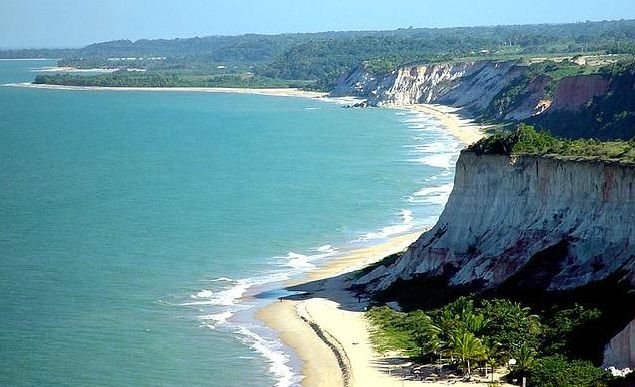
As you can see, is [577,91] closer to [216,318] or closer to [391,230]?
[391,230]

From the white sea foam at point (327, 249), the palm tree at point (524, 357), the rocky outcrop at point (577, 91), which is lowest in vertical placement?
the white sea foam at point (327, 249)

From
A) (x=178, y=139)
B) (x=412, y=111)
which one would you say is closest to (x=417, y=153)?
(x=178, y=139)

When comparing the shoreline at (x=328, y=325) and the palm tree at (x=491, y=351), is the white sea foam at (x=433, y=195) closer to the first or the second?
the shoreline at (x=328, y=325)

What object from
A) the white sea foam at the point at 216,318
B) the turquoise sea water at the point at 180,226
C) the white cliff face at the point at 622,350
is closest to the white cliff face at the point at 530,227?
the white cliff face at the point at 622,350

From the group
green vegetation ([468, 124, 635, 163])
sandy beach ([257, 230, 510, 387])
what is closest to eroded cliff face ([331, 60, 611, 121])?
sandy beach ([257, 230, 510, 387])

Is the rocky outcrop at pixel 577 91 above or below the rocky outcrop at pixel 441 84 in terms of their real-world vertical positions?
above

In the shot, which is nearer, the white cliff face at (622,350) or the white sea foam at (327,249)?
the white cliff face at (622,350)

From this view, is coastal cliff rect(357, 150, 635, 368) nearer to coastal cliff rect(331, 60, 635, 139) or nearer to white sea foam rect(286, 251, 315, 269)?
white sea foam rect(286, 251, 315, 269)
